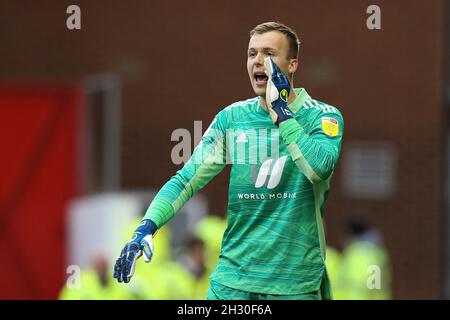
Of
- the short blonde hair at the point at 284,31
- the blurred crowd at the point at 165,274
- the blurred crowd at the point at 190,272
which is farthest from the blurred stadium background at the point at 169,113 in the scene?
the short blonde hair at the point at 284,31

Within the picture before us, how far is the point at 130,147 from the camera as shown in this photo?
17984mm

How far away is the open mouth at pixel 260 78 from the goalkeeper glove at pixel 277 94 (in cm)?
10

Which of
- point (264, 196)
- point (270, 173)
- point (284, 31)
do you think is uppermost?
point (284, 31)

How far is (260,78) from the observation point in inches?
221

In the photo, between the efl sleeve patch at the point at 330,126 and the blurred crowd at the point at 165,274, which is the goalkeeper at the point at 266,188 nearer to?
the efl sleeve patch at the point at 330,126

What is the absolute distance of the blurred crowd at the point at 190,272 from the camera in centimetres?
1058

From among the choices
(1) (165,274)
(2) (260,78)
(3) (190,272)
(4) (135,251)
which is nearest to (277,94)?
(2) (260,78)

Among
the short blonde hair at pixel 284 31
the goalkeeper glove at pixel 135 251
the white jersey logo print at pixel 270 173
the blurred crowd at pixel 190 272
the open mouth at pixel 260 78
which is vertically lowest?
the blurred crowd at pixel 190 272

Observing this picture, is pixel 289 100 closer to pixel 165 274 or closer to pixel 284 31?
pixel 284 31

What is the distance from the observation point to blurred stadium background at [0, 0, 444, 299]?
17.3m

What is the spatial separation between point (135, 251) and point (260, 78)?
1.04 metres

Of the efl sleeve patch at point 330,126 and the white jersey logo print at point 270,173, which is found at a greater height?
the efl sleeve patch at point 330,126
